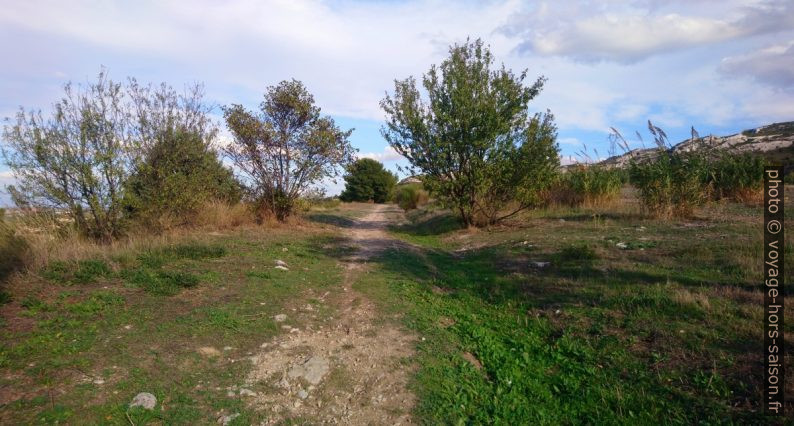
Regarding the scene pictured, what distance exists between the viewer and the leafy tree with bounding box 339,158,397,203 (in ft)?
138

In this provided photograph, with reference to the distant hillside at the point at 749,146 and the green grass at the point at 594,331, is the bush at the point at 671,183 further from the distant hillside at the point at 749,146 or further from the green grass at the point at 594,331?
the green grass at the point at 594,331

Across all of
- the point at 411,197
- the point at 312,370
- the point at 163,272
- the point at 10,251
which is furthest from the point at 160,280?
the point at 411,197

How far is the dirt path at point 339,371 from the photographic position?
3.73 metres

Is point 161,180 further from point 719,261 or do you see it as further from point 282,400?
point 719,261

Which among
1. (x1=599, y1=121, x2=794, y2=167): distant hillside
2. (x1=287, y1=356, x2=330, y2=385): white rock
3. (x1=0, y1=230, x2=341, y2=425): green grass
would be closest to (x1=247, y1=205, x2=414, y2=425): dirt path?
(x1=287, y1=356, x2=330, y2=385): white rock

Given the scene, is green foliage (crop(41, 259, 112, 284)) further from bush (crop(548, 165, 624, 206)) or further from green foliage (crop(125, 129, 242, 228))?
bush (crop(548, 165, 624, 206))

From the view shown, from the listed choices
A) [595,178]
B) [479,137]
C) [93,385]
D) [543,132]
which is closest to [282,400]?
[93,385]

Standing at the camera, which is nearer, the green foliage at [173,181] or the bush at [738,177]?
the green foliage at [173,181]

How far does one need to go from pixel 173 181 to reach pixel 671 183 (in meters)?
13.3

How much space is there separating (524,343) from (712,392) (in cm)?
180

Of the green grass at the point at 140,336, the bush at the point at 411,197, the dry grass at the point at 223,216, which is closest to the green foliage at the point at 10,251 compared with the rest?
the green grass at the point at 140,336

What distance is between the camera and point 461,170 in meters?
14.6

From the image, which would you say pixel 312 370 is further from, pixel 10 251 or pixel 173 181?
pixel 173 181

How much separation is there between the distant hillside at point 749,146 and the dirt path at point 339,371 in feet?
39.5
